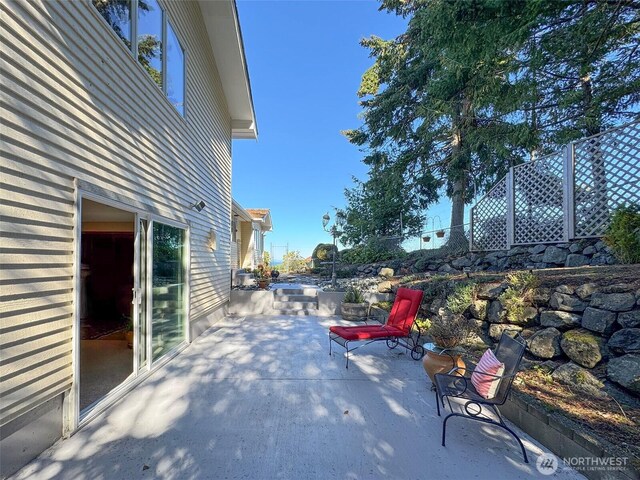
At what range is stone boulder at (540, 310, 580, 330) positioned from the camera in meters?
3.27

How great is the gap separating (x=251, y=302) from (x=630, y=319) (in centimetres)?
719

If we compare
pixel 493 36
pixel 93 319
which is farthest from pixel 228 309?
pixel 493 36

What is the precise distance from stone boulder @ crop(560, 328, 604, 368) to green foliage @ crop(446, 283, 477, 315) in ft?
4.60

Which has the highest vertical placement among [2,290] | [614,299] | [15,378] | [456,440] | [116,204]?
[116,204]

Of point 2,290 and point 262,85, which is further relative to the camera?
point 262,85

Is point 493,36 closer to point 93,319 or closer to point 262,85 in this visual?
point 93,319

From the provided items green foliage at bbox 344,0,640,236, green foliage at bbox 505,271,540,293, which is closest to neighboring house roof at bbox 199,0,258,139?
green foliage at bbox 344,0,640,236

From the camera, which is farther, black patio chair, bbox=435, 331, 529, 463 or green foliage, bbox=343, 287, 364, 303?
green foliage, bbox=343, 287, 364, 303

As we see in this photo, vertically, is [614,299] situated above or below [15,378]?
above

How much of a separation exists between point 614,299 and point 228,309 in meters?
7.48

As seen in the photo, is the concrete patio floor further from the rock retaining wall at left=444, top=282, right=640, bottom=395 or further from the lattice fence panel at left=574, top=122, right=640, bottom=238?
the lattice fence panel at left=574, top=122, right=640, bottom=238

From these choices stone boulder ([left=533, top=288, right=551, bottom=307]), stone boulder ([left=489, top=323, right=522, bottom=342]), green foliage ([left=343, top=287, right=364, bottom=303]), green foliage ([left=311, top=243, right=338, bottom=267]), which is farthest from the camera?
green foliage ([left=311, top=243, right=338, bottom=267])

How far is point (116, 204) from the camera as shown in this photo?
313 centimetres

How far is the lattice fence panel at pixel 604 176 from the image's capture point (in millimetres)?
4439
